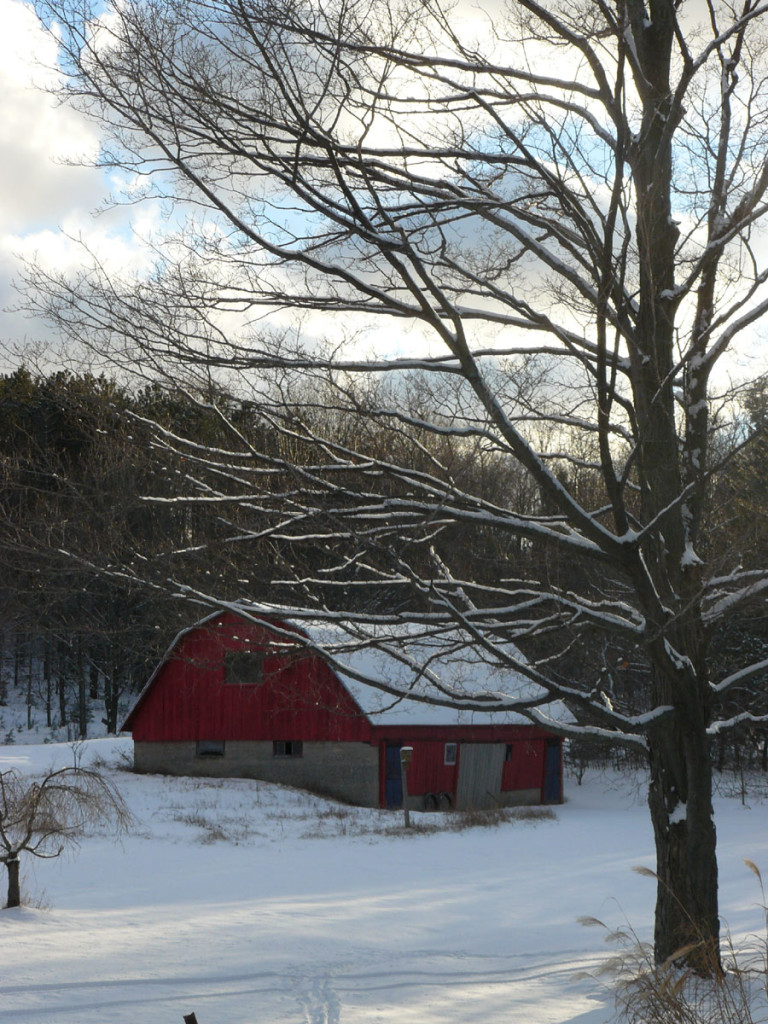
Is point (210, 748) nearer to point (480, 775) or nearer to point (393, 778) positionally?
point (393, 778)

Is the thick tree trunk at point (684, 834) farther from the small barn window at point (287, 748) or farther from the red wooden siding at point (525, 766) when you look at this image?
the red wooden siding at point (525, 766)

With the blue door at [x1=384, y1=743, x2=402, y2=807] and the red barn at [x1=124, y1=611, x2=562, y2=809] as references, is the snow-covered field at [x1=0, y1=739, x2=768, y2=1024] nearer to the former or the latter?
the red barn at [x1=124, y1=611, x2=562, y2=809]

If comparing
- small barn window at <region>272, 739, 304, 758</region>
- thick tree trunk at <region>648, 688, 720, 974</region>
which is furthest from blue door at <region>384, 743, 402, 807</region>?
thick tree trunk at <region>648, 688, 720, 974</region>

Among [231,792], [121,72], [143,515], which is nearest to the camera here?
[121,72]

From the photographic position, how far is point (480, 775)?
25.5m

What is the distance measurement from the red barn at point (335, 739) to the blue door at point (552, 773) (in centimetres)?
3

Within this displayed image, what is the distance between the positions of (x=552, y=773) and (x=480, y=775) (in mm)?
2585

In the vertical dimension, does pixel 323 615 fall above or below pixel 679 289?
below

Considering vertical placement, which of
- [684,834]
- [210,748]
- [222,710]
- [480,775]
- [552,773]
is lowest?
[552,773]

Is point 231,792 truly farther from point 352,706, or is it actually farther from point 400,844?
point 400,844

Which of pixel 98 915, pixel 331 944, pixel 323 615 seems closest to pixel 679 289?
pixel 323 615

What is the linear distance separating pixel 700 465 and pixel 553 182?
8.14 feet

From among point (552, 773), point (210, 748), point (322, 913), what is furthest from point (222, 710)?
point (322, 913)

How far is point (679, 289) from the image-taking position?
7734mm
